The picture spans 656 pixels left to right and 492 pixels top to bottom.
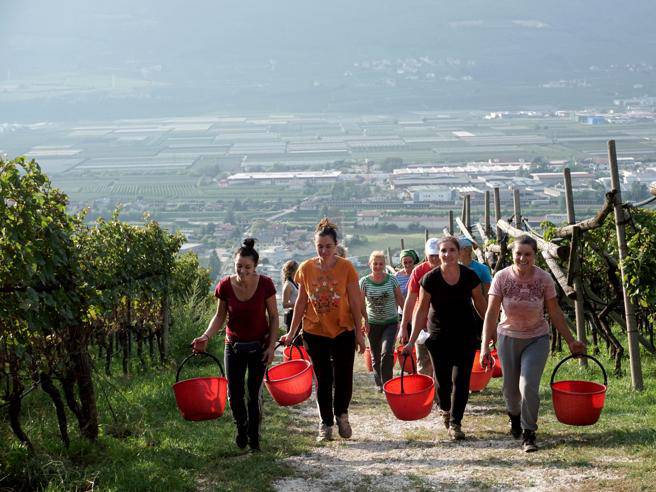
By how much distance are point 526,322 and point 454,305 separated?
54 cm

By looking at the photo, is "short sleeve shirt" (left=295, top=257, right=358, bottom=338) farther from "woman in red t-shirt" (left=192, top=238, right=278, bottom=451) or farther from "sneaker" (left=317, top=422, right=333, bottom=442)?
"sneaker" (left=317, top=422, right=333, bottom=442)

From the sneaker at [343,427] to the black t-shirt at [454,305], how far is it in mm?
990

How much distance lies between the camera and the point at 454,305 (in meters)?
6.36

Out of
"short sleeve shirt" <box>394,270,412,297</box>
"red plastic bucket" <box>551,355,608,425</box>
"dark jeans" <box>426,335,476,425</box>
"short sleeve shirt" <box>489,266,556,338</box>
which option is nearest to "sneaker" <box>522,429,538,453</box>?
"red plastic bucket" <box>551,355,608,425</box>

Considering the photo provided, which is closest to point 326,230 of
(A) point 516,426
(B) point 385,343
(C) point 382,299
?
(A) point 516,426

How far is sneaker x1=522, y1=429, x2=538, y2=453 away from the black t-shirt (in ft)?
2.47

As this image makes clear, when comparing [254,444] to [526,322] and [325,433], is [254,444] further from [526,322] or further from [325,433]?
[526,322]

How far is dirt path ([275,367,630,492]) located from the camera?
213 inches

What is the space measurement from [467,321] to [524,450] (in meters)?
0.96

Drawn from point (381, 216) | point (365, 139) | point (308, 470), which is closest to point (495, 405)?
point (308, 470)

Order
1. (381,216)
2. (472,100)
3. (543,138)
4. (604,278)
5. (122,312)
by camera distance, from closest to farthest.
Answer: (122,312), (604,278), (381,216), (543,138), (472,100)

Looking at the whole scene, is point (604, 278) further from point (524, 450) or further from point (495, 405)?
point (524, 450)

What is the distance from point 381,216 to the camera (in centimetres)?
6906

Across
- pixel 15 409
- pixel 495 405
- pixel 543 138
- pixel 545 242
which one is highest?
pixel 543 138
